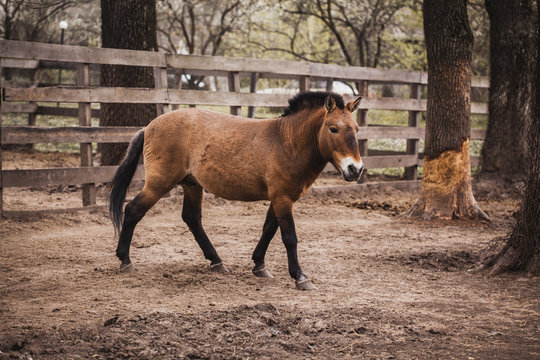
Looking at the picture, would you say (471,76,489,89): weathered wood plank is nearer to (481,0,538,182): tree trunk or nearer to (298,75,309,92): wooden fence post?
(481,0,538,182): tree trunk

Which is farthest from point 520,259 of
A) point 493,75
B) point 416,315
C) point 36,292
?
point 493,75

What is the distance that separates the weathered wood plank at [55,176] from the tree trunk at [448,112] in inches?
169

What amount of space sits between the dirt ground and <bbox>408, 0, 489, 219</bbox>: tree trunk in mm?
455

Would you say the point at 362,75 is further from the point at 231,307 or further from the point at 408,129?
the point at 231,307

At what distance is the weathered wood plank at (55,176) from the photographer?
7.47 m

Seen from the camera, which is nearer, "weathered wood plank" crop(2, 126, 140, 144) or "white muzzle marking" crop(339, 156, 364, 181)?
"white muzzle marking" crop(339, 156, 364, 181)

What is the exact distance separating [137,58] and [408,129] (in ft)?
18.4

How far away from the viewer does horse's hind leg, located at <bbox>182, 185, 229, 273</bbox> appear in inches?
221

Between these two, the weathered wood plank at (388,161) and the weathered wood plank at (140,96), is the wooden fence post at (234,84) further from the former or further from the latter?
the weathered wood plank at (388,161)

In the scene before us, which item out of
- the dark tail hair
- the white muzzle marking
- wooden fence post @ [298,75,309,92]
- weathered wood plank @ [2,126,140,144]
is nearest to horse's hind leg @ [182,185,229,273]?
the dark tail hair

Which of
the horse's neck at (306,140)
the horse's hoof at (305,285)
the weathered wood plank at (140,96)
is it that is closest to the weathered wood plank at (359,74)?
the weathered wood plank at (140,96)

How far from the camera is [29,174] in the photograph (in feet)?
24.8

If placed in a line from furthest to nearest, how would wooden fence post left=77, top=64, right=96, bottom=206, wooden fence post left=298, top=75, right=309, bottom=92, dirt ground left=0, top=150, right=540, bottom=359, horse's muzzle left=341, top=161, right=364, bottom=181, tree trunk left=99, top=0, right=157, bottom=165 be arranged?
wooden fence post left=298, top=75, right=309, bottom=92 → tree trunk left=99, top=0, right=157, bottom=165 → wooden fence post left=77, top=64, right=96, bottom=206 → horse's muzzle left=341, top=161, right=364, bottom=181 → dirt ground left=0, top=150, right=540, bottom=359

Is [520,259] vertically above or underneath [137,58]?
underneath
